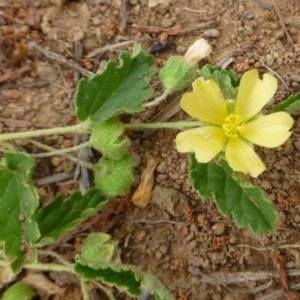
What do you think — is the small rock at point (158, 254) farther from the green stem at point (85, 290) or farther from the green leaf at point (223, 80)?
the green leaf at point (223, 80)

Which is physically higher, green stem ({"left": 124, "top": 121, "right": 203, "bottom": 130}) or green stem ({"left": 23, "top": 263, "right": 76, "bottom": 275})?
green stem ({"left": 124, "top": 121, "right": 203, "bottom": 130})

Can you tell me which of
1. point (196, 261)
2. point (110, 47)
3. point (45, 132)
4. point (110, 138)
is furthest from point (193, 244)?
point (110, 47)

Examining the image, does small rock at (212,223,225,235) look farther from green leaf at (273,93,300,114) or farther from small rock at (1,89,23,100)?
small rock at (1,89,23,100)

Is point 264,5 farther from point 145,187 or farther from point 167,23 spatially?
point 145,187

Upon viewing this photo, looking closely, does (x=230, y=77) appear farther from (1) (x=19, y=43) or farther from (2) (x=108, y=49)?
(1) (x=19, y=43)

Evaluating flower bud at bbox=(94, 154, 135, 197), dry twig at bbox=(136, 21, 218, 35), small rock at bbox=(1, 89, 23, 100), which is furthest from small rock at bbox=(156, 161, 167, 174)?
small rock at bbox=(1, 89, 23, 100)

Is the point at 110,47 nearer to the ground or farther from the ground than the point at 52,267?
farther from the ground

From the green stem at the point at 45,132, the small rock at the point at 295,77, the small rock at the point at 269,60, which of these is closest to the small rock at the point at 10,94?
the green stem at the point at 45,132
